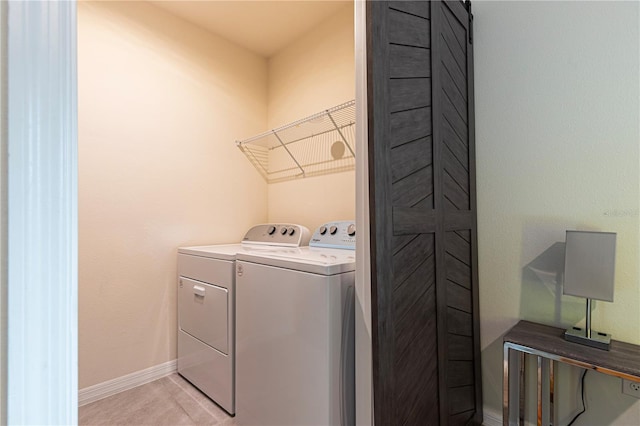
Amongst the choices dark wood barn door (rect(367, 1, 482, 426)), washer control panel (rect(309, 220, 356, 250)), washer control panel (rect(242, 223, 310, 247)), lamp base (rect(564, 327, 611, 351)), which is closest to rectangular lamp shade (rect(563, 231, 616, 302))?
lamp base (rect(564, 327, 611, 351))

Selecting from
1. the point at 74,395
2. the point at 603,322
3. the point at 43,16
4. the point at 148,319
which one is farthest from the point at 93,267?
the point at 603,322

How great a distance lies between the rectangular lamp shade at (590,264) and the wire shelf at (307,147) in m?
1.22

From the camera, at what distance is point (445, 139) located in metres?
1.32

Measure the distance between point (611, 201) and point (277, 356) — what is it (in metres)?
1.56

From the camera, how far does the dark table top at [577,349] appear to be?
3.37 ft

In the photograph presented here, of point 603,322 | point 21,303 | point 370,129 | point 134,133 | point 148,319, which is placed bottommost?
point 148,319

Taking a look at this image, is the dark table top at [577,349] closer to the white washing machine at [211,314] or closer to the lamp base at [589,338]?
the lamp base at [589,338]

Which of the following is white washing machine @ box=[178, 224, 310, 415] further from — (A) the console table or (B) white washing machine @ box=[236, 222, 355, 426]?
(A) the console table

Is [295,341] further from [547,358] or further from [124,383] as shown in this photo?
[124,383]

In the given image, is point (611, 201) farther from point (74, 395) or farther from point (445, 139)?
point (74, 395)

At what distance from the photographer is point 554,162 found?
141 cm

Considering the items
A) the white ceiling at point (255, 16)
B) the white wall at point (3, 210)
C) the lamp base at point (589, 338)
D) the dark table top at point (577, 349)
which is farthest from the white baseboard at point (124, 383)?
the white ceiling at point (255, 16)

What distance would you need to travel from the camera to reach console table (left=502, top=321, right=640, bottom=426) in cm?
104

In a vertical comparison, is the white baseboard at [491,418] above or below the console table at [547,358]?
below
